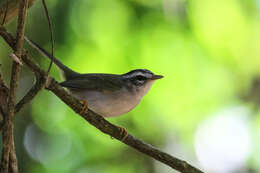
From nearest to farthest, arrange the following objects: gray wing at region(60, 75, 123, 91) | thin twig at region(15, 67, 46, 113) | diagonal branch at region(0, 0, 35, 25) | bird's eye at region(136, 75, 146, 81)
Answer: thin twig at region(15, 67, 46, 113) < diagonal branch at region(0, 0, 35, 25) < gray wing at region(60, 75, 123, 91) < bird's eye at region(136, 75, 146, 81)

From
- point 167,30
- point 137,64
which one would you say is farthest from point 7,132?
point 167,30

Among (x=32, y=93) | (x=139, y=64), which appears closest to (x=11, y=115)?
(x=32, y=93)

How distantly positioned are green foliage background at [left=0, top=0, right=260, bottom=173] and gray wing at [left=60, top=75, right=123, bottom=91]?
0.49 m

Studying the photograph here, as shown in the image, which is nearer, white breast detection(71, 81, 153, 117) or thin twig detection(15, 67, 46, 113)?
thin twig detection(15, 67, 46, 113)

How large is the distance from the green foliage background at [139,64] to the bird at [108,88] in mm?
436

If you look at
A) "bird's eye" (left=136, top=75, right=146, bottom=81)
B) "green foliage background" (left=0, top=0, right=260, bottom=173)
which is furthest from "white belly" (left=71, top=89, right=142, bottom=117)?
"green foliage background" (left=0, top=0, right=260, bottom=173)

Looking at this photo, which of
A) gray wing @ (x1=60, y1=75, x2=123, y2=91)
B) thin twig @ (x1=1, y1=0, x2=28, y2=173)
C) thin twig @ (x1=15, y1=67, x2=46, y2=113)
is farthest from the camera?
gray wing @ (x1=60, y1=75, x2=123, y2=91)

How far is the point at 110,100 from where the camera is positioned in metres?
5.75

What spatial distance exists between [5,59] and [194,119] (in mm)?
3426

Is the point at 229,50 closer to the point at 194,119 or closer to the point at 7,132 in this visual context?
the point at 194,119

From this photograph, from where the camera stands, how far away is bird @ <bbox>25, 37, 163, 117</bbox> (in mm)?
5664

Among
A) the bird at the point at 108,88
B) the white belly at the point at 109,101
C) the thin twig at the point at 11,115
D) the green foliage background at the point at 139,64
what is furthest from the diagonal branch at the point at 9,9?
the green foliage background at the point at 139,64

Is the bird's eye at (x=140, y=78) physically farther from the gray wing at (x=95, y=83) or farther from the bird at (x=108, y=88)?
the gray wing at (x=95, y=83)

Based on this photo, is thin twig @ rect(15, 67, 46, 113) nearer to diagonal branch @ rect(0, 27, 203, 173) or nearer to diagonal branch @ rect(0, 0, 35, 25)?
diagonal branch @ rect(0, 27, 203, 173)
